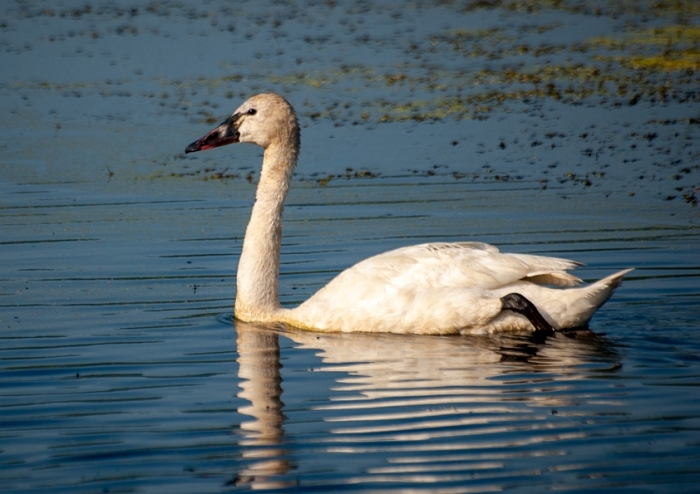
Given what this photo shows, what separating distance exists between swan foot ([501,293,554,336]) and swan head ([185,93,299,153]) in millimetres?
2709

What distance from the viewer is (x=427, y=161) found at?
1642 centimetres

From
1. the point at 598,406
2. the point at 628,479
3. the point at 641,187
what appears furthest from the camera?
the point at 641,187

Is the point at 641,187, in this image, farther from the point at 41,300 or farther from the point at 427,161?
the point at 41,300

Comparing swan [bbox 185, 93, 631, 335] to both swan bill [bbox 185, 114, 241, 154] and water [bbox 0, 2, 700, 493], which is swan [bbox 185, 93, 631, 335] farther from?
swan bill [bbox 185, 114, 241, 154]

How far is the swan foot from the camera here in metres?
8.79

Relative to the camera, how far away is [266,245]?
33.6ft

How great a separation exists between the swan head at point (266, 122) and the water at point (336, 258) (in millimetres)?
1508

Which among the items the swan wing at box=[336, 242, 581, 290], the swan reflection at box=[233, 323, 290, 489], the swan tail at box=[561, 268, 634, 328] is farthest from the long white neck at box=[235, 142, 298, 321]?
the swan tail at box=[561, 268, 634, 328]

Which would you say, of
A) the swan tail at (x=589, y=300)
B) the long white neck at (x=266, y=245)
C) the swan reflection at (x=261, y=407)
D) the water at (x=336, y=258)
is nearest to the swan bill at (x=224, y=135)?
the long white neck at (x=266, y=245)

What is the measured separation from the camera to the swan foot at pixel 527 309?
8.79 m

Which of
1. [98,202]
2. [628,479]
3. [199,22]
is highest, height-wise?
[199,22]

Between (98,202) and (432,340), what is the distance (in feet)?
23.3

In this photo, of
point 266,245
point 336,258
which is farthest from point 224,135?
point 336,258

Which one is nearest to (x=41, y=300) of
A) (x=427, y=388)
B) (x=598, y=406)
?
(x=427, y=388)
